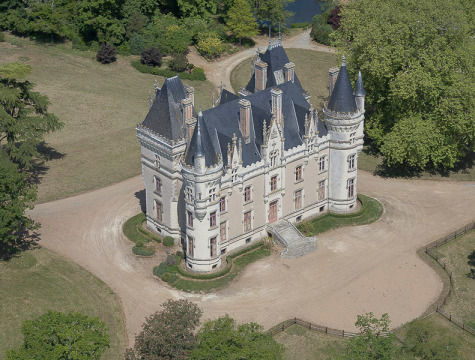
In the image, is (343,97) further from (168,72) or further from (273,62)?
(168,72)

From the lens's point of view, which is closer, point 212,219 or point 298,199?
point 212,219

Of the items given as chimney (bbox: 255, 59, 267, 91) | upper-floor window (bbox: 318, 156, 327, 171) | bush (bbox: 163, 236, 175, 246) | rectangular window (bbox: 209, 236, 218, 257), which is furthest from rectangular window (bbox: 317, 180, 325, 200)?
bush (bbox: 163, 236, 175, 246)

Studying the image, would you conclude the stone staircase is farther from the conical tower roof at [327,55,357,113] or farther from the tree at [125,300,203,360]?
the tree at [125,300,203,360]

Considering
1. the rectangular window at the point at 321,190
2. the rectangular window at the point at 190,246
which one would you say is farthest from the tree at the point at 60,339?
the rectangular window at the point at 321,190

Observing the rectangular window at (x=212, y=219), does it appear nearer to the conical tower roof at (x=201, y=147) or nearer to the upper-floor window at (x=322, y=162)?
the conical tower roof at (x=201, y=147)

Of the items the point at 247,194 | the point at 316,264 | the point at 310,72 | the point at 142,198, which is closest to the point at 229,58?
the point at 310,72

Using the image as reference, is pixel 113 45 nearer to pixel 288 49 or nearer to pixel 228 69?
pixel 228 69

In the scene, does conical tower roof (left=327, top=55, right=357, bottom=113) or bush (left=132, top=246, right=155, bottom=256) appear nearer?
bush (left=132, top=246, right=155, bottom=256)
